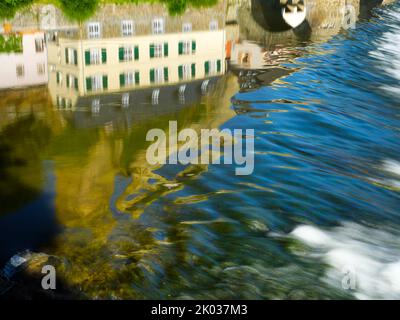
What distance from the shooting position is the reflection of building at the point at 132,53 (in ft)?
90.7

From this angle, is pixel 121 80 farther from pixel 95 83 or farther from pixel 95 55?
pixel 95 55

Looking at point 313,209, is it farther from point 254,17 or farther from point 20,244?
point 254,17

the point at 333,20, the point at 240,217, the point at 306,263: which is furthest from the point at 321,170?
the point at 333,20

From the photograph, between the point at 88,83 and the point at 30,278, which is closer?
the point at 30,278

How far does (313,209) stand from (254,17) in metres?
37.2

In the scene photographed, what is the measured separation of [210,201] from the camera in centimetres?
1570

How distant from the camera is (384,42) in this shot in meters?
44.2

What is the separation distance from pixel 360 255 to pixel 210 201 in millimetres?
4223

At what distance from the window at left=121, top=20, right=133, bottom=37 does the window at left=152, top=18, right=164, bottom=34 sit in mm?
1603

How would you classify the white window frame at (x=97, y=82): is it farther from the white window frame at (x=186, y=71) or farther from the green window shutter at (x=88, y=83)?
the white window frame at (x=186, y=71)

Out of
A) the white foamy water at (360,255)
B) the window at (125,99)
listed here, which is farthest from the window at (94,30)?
the white foamy water at (360,255)

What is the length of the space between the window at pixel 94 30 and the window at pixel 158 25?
3.87 metres

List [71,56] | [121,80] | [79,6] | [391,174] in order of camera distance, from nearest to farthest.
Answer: [391,174] < [121,80] < [71,56] < [79,6]

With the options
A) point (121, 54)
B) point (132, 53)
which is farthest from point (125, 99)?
point (132, 53)
